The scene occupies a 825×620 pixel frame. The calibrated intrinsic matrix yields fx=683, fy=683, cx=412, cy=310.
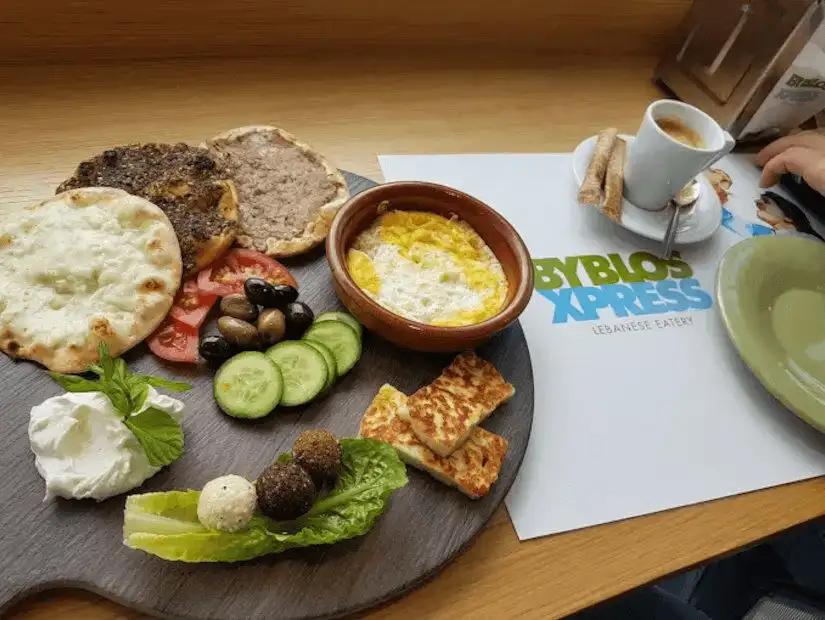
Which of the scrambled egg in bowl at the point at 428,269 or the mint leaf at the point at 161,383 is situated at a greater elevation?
the mint leaf at the point at 161,383

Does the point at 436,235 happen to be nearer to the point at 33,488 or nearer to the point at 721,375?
the point at 721,375

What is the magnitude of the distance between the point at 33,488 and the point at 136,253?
54 cm

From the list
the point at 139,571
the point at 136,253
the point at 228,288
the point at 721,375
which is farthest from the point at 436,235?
the point at 139,571

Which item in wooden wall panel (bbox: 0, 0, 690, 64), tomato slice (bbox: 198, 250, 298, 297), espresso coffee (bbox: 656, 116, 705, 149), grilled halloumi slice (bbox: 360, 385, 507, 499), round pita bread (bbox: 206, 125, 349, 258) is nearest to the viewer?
grilled halloumi slice (bbox: 360, 385, 507, 499)

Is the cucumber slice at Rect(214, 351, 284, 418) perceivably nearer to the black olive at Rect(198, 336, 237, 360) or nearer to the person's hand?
the black olive at Rect(198, 336, 237, 360)

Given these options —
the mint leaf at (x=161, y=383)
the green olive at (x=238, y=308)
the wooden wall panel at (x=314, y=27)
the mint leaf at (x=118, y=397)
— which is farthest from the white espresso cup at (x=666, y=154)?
the mint leaf at (x=118, y=397)

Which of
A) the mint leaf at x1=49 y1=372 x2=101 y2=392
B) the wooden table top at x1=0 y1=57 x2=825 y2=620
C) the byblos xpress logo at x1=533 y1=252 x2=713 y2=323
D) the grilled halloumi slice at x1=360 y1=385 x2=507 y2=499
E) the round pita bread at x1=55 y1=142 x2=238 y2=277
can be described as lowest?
the byblos xpress logo at x1=533 y1=252 x2=713 y2=323

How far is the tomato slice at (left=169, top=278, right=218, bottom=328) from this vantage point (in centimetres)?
150

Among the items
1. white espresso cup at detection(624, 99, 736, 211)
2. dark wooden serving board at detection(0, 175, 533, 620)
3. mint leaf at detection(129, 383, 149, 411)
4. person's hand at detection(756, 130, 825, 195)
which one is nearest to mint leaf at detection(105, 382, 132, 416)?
mint leaf at detection(129, 383, 149, 411)

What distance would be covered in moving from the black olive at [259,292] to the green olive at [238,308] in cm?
2

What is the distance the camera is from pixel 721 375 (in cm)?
185

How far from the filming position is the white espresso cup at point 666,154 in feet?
6.52

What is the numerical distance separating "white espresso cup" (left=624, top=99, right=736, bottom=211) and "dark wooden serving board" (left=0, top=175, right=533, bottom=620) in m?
0.95

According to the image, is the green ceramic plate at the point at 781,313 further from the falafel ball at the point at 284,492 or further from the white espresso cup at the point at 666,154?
the falafel ball at the point at 284,492
